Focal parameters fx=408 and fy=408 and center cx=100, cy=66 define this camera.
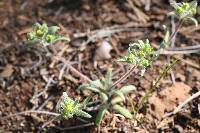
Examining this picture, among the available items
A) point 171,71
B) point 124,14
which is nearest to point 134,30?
point 124,14

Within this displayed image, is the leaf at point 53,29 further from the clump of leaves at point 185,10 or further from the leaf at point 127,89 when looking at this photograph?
the clump of leaves at point 185,10

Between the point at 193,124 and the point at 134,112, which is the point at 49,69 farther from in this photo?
the point at 193,124

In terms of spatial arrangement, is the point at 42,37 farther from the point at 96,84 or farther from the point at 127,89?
the point at 127,89

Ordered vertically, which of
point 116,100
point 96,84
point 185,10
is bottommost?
point 116,100

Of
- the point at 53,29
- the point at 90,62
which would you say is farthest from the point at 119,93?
the point at 53,29

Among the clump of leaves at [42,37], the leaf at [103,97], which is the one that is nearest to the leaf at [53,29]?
the clump of leaves at [42,37]

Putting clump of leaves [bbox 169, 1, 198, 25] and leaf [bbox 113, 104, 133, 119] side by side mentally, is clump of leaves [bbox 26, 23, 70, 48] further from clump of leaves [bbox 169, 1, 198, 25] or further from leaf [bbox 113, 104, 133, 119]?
clump of leaves [bbox 169, 1, 198, 25]
